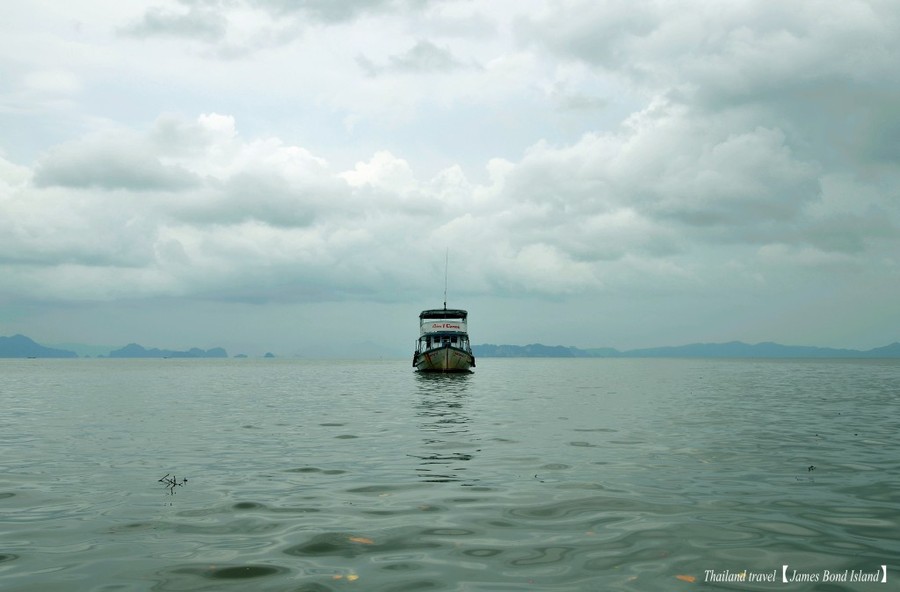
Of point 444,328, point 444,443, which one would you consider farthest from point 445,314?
point 444,443

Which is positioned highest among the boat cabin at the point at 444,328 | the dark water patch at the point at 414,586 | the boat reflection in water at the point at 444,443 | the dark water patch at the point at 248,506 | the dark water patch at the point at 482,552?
the boat cabin at the point at 444,328

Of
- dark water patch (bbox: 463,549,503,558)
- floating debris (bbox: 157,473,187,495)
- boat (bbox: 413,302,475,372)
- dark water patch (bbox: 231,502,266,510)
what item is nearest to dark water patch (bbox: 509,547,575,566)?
dark water patch (bbox: 463,549,503,558)

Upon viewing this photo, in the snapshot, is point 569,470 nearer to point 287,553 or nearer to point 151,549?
point 287,553

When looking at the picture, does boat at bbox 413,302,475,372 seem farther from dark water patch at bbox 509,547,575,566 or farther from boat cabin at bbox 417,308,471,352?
dark water patch at bbox 509,547,575,566

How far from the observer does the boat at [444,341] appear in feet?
204

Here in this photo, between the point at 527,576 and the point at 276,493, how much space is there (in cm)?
560

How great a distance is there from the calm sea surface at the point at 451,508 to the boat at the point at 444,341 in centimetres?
4157

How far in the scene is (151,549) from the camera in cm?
752

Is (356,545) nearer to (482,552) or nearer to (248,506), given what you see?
(482,552)

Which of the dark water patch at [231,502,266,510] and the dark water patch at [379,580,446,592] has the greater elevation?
the dark water patch at [379,580,446,592]

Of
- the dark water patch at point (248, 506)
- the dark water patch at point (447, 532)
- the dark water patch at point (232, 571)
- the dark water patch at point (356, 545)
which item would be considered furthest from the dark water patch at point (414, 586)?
the dark water patch at point (248, 506)

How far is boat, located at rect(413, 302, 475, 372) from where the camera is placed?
204 feet

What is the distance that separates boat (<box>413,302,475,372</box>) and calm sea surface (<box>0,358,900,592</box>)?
41.6m

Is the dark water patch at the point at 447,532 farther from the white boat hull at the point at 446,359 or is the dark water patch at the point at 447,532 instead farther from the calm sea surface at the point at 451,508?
the white boat hull at the point at 446,359
